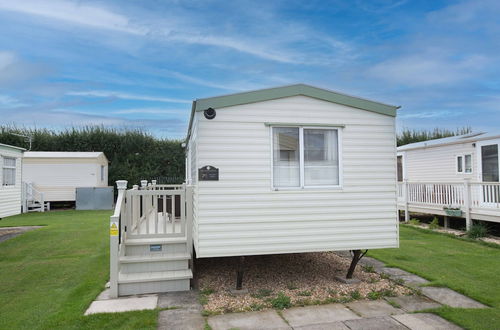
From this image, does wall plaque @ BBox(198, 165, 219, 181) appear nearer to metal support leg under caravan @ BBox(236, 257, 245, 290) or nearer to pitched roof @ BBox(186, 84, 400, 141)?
pitched roof @ BBox(186, 84, 400, 141)

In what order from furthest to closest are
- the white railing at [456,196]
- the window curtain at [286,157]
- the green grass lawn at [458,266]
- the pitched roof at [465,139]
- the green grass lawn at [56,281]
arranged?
1. the pitched roof at [465,139]
2. the white railing at [456,196]
3. the window curtain at [286,157]
4. the green grass lawn at [458,266]
5. the green grass lawn at [56,281]

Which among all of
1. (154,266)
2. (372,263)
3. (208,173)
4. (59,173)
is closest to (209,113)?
(208,173)

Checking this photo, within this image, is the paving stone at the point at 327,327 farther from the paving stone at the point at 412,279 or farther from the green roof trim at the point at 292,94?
the green roof trim at the point at 292,94

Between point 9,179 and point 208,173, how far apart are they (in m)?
10.5

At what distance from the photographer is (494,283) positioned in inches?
205

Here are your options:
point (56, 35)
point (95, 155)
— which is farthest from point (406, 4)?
point (95, 155)

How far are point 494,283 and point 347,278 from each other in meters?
2.20

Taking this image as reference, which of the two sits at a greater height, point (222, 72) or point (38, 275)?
point (222, 72)

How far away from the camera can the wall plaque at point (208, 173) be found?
4.79m

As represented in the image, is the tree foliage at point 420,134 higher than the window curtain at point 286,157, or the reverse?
the tree foliage at point 420,134

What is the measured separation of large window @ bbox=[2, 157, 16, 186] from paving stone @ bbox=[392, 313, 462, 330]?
12486mm

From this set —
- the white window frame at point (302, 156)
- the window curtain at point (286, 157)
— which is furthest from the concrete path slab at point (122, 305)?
the window curtain at point (286, 157)

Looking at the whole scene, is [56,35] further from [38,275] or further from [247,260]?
[247,260]

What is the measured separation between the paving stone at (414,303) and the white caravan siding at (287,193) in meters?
0.87
